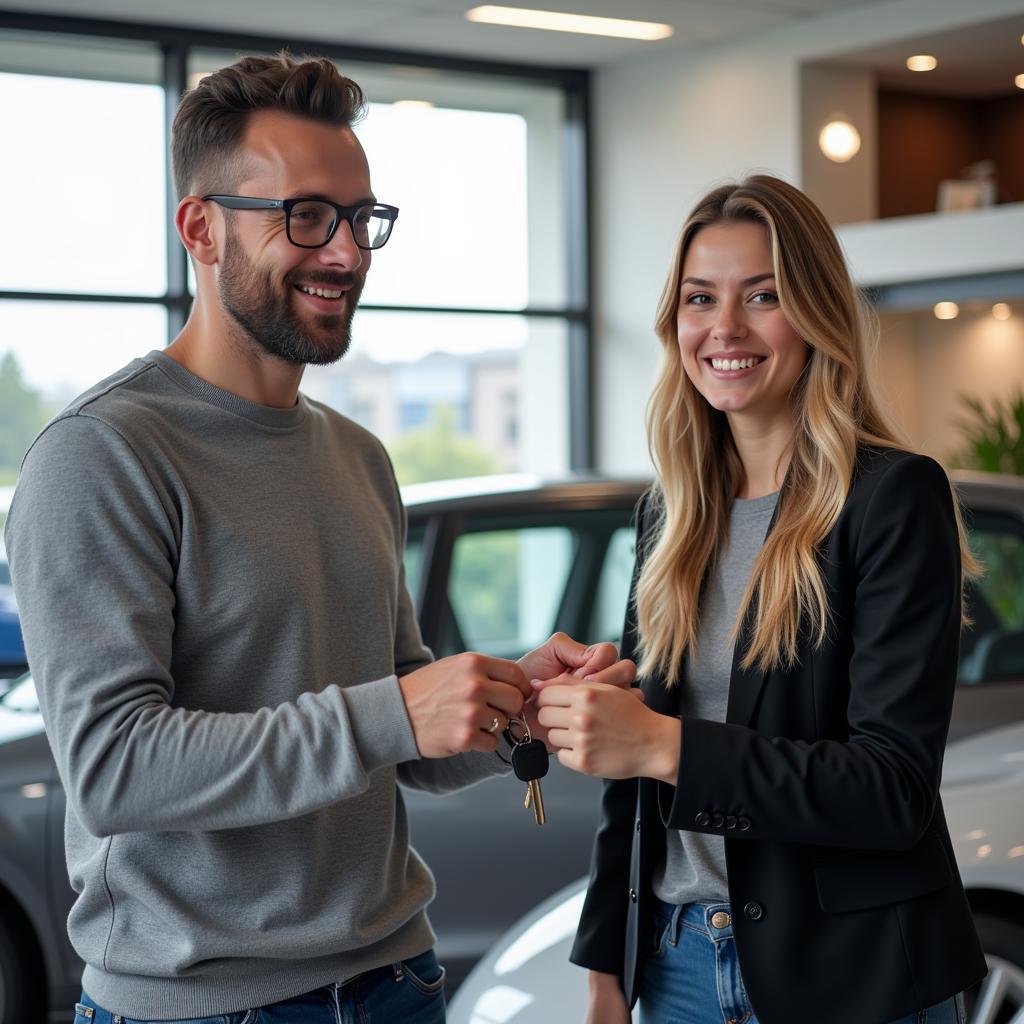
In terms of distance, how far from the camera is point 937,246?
27.7 ft

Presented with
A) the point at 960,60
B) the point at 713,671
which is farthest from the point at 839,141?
the point at 713,671

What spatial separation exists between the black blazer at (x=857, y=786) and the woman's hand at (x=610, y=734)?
0.09 feet

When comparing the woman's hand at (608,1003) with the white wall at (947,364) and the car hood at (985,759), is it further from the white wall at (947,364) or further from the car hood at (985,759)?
the white wall at (947,364)

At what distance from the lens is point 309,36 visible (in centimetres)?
911

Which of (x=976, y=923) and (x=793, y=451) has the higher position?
(x=793, y=451)

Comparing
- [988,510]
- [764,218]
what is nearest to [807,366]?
[764,218]

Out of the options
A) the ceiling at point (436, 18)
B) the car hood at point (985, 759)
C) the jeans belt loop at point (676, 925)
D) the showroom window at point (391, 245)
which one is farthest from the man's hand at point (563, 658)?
the ceiling at point (436, 18)

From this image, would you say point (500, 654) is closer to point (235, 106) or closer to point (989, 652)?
point (989, 652)

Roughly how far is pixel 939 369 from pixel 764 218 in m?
7.80

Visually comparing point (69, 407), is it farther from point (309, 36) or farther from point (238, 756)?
point (309, 36)

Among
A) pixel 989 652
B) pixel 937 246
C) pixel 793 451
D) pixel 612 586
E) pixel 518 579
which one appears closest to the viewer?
pixel 793 451

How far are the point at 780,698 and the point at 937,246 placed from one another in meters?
6.99

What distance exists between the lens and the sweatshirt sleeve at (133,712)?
1.63m

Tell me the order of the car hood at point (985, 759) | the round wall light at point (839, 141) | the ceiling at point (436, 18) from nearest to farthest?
the car hood at point (985, 759) → the ceiling at point (436, 18) → the round wall light at point (839, 141)
